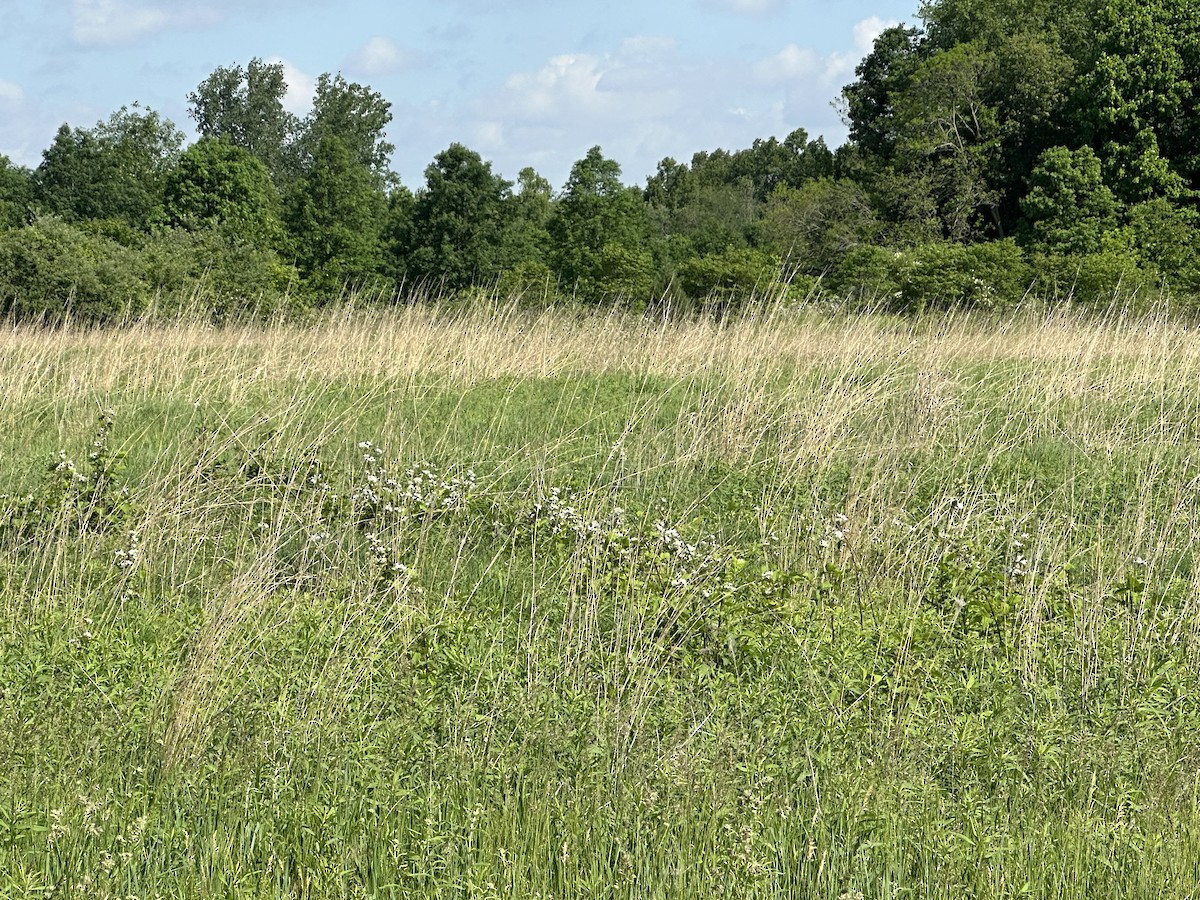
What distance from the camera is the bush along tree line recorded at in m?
18.5

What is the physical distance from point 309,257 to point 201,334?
35780mm

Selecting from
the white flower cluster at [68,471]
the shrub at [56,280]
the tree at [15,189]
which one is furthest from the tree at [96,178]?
the white flower cluster at [68,471]

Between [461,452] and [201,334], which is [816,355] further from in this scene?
[201,334]

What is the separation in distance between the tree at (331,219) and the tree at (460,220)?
2765mm

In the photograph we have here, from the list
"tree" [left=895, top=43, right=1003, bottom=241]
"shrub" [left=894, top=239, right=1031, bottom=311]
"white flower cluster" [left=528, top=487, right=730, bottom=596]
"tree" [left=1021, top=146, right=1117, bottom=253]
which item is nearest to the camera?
"white flower cluster" [left=528, top=487, right=730, bottom=596]

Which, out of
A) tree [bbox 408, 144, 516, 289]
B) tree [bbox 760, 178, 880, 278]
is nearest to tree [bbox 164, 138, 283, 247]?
tree [bbox 408, 144, 516, 289]

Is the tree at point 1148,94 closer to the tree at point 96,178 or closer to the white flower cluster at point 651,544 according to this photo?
the white flower cluster at point 651,544

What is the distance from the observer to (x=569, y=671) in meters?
3.97

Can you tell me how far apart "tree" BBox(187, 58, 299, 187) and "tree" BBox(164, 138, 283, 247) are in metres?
23.4

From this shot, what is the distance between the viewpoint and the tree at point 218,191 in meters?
41.2

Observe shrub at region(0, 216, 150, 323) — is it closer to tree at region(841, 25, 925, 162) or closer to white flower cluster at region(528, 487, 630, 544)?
white flower cluster at region(528, 487, 630, 544)

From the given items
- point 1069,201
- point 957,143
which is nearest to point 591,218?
point 957,143

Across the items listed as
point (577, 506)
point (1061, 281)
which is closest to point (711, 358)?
point (577, 506)

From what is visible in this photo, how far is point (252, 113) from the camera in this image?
66.9 metres
